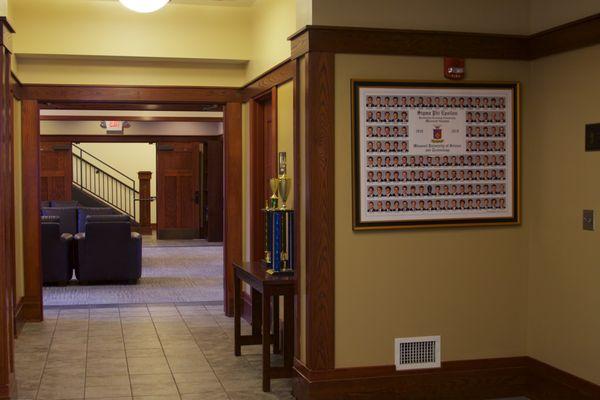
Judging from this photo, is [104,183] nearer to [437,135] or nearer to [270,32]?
[270,32]

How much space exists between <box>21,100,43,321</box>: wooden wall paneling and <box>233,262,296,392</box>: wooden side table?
248 centimetres

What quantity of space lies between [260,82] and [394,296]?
115 inches

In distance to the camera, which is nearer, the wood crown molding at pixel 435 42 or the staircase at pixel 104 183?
the wood crown molding at pixel 435 42

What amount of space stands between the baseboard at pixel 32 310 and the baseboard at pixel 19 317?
0.06 metres

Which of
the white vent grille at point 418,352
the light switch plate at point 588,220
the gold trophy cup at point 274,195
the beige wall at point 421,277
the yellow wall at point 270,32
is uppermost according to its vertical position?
the yellow wall at point 270,32

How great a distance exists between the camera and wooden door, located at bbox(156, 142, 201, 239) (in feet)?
57.1

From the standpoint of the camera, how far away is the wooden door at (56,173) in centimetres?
1698

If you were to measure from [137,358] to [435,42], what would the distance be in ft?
10.5

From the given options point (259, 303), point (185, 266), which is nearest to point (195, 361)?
point (259, 303)

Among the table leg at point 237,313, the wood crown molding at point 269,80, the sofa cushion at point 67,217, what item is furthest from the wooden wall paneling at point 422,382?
the sofa cushion at point 67,217

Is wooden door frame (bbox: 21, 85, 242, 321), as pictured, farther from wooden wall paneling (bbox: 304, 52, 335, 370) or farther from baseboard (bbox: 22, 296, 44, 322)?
wooden wall paneling (bbox: 304, 52, 335, 370)

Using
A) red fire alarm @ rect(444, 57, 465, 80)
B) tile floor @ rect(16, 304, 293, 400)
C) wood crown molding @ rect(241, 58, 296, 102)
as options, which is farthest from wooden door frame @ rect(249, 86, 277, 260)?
red fire alarm @ rect(444, 57, 465, 80)

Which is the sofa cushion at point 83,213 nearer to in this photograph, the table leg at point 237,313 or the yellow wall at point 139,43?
the yellow wall at point 139,43

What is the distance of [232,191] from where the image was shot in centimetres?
789
